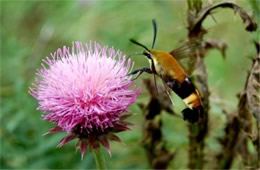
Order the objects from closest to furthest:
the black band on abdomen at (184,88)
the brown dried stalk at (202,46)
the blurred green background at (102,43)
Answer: the black band on abdomen at (184,88) → the brown dried stalk at (202,46) → the blurred green background at (102,43)

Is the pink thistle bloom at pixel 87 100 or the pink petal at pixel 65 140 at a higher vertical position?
the pink thistle bloom at pixel 87 100

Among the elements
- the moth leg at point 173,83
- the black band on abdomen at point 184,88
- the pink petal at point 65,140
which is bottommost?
the pink petal at point 65,140

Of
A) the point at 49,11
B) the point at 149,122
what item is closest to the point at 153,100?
the point at 149,122

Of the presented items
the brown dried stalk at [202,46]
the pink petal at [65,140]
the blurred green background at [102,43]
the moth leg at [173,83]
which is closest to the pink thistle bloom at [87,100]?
the pink petal at [65,140]

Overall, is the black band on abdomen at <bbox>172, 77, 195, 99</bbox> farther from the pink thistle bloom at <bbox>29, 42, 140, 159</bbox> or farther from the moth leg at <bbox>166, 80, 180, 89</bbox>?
the pink thistle bloom at <bbox>29, 42, 140, 159</bbox>

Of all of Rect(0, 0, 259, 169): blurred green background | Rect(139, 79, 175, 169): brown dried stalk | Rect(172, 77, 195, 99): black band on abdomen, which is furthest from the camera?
Rect(0, 0, 259, 169): blurred green background

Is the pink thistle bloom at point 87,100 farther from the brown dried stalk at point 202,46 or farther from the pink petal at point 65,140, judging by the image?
the brown dried stalk at point 202,46

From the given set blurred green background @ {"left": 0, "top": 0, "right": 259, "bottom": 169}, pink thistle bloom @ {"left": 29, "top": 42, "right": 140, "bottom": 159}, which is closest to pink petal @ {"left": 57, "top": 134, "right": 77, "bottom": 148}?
pink thistle bloom @ {"left": 29, "top": 42, "right": 140, "bottom": 159}
